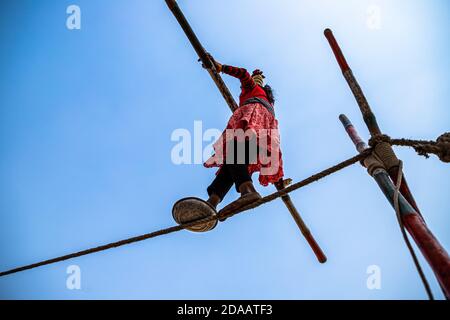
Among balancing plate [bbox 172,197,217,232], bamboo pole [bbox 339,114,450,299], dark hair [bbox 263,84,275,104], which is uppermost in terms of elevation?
dark hair [bbox 263,84,275,104]

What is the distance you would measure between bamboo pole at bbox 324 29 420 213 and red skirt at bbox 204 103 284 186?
87cm

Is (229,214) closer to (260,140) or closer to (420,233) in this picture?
(260,140)

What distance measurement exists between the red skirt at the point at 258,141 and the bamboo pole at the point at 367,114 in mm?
865

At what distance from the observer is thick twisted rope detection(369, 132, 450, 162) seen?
186cm

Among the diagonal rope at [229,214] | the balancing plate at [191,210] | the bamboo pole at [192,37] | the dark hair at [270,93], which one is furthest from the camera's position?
the dark hair at [270,93]

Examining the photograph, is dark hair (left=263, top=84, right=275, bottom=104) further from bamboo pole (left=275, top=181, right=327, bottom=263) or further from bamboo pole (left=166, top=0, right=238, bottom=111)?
bamboo pole (left=275, top=181, right=327, bottom=263)

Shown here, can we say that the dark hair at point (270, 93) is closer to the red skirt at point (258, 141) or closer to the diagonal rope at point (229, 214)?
the red skirt at point (258, 141)

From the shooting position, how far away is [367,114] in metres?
2.21

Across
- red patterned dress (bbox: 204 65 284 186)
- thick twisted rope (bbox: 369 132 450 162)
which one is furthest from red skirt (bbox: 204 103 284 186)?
thick twisted rope (bbox: 369 132 450 162)

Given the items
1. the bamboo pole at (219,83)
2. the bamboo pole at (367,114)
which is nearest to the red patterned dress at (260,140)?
the bamboo pole at (219,83)

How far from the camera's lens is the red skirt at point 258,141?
9.78 feet
